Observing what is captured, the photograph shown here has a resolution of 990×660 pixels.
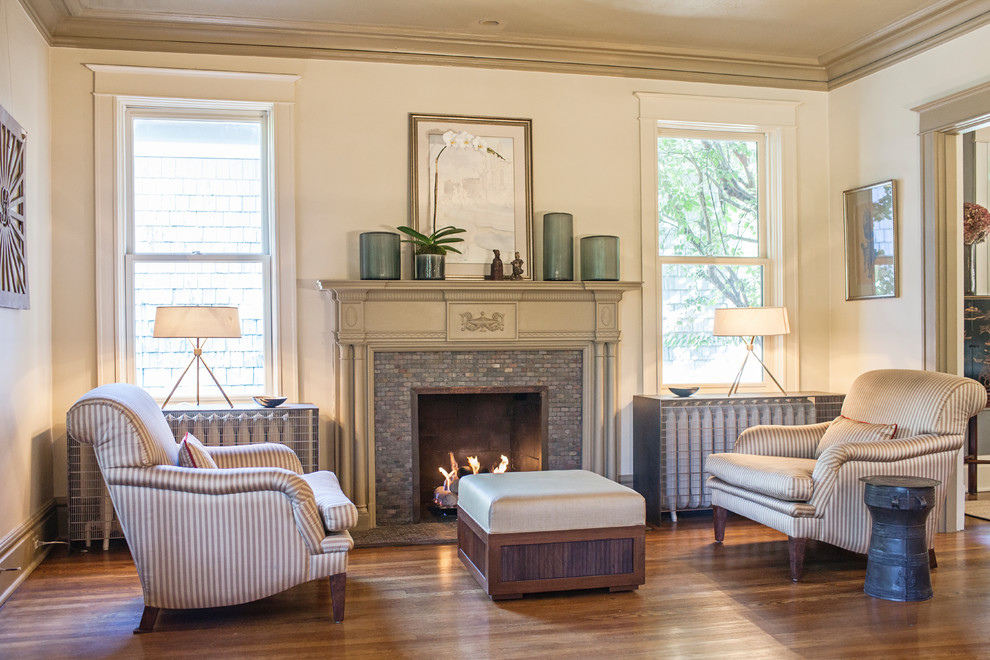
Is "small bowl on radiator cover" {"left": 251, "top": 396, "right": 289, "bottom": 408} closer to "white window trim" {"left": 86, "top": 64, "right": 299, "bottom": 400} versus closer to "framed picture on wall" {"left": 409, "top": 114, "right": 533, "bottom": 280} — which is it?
"white window trim" {"left": 86, "top": 64, "right": 299, "bottom": 400}

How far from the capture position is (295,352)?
15.5ft

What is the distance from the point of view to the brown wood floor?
2857mm

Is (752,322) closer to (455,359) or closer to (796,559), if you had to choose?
(796,559)

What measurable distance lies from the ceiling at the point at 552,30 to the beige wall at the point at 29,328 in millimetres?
320

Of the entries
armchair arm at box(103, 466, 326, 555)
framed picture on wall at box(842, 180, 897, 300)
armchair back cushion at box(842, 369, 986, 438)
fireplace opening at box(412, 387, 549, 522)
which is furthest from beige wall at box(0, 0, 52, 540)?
framed picture on wall at box(842, 180, 897, 300)

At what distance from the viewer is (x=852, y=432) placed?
4.10 metres

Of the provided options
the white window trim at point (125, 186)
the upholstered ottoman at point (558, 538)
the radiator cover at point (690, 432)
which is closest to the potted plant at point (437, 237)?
the white window trim at point (125, 186)

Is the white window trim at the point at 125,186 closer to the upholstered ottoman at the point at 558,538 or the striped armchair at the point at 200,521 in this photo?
the striped armchair at the point at 200,521

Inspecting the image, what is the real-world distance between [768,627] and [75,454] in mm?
3359

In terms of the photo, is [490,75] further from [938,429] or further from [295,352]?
[938,429]

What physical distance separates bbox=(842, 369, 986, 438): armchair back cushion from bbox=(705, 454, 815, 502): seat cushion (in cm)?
39

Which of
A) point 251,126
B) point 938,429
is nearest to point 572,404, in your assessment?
point 938,429

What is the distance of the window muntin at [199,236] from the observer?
15.2ft

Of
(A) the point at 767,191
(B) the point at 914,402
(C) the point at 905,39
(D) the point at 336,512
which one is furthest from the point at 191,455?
(C) the point at 905,39
